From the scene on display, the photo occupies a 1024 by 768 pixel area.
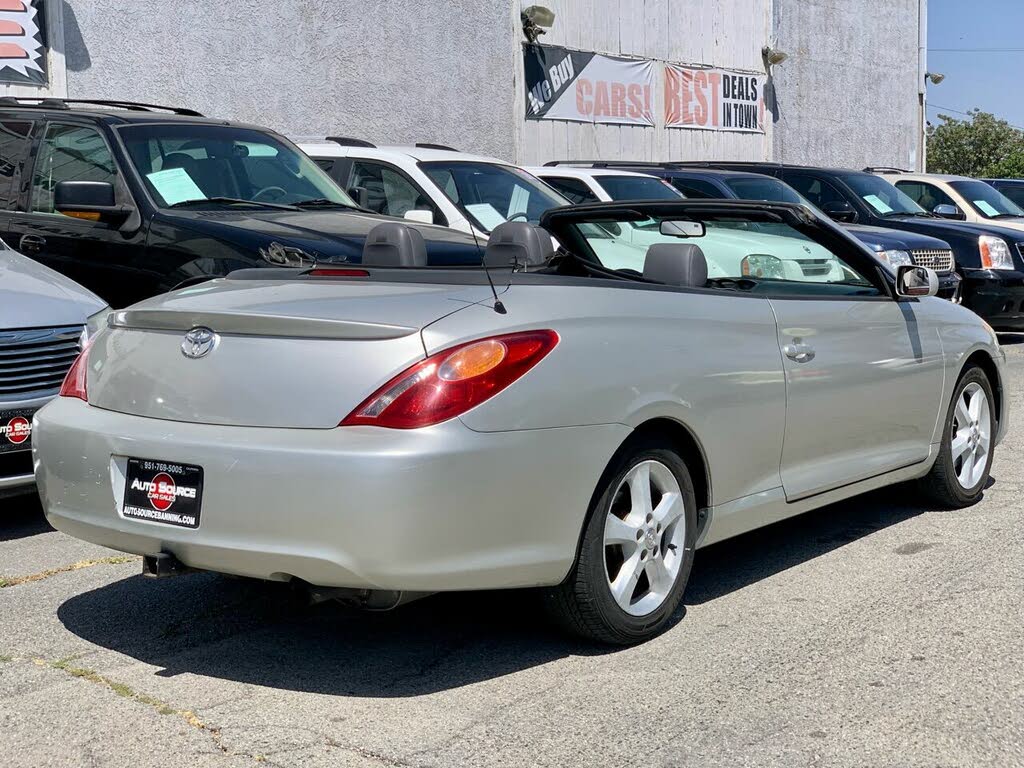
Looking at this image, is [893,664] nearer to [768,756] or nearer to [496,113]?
[768,756]

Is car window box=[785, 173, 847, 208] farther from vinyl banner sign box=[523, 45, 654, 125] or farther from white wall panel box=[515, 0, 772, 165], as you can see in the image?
vinyl banner sign box=[523, 45, 654, 125]

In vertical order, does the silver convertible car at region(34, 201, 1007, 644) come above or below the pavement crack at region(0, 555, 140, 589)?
above

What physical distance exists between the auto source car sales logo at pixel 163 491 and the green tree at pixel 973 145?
55.7 meters

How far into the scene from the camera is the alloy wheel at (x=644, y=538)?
4336 mm

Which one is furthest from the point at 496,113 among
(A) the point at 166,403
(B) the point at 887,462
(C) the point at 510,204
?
(A) the point at 166,403

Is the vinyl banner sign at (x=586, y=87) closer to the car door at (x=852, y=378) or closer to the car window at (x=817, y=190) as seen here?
the car window at (x=817, y=190)

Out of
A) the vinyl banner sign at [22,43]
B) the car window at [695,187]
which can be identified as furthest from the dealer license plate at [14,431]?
the car window at [695,187]

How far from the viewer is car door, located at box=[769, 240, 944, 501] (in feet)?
16.8

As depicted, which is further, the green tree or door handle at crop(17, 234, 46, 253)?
the green tree

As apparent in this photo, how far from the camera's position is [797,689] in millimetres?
3992

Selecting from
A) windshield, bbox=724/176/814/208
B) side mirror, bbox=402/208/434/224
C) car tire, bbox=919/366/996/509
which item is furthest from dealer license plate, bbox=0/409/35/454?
windshield, bbox=724/176/814/208

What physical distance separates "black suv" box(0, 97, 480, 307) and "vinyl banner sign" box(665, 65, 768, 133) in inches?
579

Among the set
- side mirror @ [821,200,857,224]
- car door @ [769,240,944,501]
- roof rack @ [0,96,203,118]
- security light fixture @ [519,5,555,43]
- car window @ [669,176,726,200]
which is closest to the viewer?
car door @ [769,240,944,501]

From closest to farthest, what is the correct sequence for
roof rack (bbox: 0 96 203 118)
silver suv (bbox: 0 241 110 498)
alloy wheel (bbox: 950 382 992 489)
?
silver suv (bbox: 0 241 110 498) < alloy wheel (bbox: 950 382 992 489) < roof rack (bbox: 0 96 203 118)
